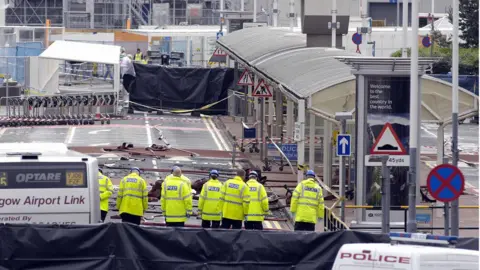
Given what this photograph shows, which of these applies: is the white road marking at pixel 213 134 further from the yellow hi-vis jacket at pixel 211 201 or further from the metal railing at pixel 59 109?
the yellow hi-vis jacket at pixel 211 201

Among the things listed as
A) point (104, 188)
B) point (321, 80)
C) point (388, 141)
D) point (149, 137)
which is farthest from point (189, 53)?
point (388, 141)

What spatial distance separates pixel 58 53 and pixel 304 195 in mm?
30538

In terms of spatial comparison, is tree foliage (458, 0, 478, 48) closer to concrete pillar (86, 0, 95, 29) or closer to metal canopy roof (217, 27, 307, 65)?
metal canopy roof (217, 27, 307, 65)

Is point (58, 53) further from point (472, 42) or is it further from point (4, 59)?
point (472, 42)

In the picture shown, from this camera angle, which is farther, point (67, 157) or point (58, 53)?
point (58, 53)

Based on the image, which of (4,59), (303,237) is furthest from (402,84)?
(4,59)

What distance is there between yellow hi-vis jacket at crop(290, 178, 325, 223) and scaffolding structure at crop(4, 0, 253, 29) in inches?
2853

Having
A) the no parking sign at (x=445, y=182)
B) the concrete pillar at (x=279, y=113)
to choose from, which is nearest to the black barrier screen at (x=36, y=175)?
the no parking sign at (x=445, y=182)

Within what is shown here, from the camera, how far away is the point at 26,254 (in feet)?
55.9

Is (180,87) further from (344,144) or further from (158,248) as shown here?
(158,248)

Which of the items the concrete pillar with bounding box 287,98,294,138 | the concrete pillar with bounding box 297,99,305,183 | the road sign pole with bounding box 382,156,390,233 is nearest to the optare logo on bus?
the road sign pole with bounding box 382,156,390,233

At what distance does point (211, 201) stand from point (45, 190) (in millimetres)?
3995

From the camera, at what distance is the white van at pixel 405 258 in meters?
11.4

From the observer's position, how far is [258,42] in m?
42.6
